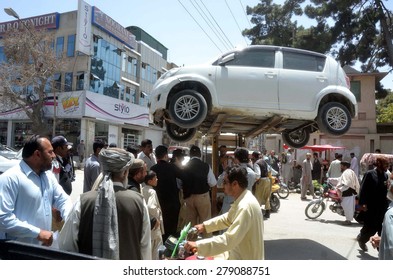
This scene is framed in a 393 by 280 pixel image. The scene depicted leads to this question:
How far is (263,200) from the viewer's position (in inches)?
371

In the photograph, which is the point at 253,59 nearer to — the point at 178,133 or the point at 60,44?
the point at 178,133

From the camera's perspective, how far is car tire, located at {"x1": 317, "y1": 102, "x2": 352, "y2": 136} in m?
5.46

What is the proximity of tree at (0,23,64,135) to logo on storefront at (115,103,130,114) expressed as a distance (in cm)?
633

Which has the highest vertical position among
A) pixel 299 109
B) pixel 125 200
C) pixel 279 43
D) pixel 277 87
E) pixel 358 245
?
pixel 279 43

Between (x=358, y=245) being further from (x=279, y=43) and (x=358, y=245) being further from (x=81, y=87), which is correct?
(x=81, y=87)

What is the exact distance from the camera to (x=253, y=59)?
5.57 metres

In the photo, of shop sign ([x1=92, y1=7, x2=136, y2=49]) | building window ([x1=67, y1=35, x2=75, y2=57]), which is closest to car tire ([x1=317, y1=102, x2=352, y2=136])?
shop sign ([x1=92, y1=7, x2=136, y2=49])

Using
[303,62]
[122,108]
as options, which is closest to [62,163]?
[303,62]

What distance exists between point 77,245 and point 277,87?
411cm

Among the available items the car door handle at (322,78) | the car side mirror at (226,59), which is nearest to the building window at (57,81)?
the car side mirror at (226,59)

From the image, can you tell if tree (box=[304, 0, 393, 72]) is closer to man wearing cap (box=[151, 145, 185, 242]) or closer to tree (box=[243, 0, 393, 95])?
tree (box=[243, 0, 393, 95])

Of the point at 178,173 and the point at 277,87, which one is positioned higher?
the point at 277,87

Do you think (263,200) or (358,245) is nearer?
(358,245)

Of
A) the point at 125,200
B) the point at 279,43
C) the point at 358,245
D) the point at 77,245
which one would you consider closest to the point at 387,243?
the point at 125,200
